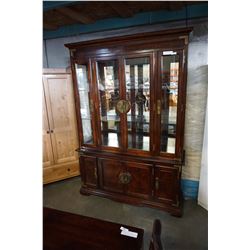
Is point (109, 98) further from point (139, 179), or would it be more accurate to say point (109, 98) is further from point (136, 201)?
point (136, 201)

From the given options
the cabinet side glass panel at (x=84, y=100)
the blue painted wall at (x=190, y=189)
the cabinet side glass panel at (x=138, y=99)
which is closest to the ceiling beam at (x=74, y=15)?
the cabinet side glass panel at (x=84, y=100)

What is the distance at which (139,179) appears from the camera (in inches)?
80.5

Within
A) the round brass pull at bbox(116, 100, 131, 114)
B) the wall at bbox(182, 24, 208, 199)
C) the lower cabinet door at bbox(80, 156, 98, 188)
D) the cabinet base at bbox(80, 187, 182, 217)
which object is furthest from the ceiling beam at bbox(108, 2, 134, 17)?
the cabinet base at bbox(80, 187, 182, 217)

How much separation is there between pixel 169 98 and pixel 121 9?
116cm

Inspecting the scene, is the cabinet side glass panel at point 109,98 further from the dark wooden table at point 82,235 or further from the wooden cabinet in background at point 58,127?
the dark wooden table at point 82,235

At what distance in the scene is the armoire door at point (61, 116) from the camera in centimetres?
246

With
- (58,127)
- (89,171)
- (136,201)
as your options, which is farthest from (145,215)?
(58,127)

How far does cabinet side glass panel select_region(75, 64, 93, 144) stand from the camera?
7.03 feet

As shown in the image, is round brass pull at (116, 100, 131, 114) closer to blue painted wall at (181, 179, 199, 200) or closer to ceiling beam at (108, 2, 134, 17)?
ceiling beam at (108, 2, 134, 17)

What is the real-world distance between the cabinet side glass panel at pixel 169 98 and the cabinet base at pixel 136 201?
0.69 meters

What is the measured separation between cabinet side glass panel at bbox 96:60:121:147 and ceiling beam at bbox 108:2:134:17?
0.56 m

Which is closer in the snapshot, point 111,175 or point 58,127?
point 111,175

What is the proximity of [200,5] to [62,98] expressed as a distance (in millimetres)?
2191
